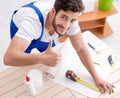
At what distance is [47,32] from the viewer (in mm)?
1370

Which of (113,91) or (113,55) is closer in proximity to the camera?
(113,91)

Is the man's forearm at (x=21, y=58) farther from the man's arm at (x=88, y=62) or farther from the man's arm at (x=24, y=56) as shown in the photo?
the man's arm at (x=88, y=62)

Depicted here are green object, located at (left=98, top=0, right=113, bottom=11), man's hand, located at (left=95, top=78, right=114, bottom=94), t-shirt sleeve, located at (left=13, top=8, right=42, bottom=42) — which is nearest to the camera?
t-shirt sleeve, located at (left=13, top=8, right=42, bottom=42)

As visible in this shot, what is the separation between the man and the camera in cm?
106

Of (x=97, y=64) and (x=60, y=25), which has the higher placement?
(x=60, y=25)

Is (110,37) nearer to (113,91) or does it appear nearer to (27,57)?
(113,91)

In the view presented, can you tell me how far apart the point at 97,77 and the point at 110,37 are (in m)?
1.22

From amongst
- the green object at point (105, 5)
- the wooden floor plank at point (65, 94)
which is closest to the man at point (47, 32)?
the wooden floor plank at point (65, 94)

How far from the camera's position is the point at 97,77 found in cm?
129

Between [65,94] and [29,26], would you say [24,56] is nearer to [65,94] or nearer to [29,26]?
[29,26]

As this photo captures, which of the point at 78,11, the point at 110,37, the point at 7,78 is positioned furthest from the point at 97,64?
the point at 110,37

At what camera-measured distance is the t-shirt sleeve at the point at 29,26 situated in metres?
1.14

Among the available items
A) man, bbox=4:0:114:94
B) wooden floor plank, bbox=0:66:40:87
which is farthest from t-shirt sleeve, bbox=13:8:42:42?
wooden floor plank, bbox=0:66:40:87

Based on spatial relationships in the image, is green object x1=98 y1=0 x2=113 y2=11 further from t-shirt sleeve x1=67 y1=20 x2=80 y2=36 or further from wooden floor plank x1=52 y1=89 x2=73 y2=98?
wooden floor plank x1=52 y1=89 x2=73 y2=98
